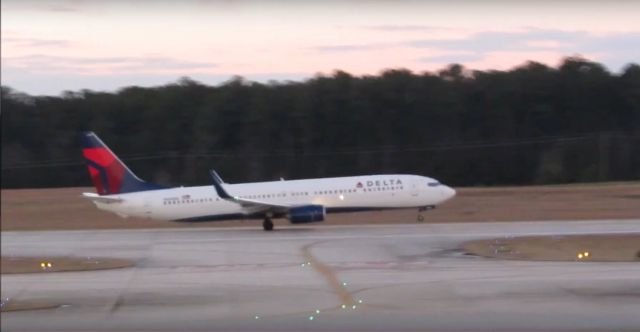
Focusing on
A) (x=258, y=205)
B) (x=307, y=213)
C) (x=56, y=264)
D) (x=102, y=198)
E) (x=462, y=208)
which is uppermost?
(x=102, y=198)

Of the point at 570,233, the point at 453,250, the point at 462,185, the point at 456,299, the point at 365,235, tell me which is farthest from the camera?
the point at 462,185

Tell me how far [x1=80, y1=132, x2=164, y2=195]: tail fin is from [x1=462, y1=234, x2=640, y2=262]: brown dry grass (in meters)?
10.0

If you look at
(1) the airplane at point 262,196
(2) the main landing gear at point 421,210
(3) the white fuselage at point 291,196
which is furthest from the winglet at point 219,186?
(2) the main landing gear at point 421,210

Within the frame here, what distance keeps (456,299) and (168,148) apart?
594 inches

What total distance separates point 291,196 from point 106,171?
20.6 ft

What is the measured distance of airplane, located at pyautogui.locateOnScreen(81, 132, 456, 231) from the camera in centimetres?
3075

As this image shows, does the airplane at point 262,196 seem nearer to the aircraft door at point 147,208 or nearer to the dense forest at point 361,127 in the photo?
the aircraft door at point 147,208

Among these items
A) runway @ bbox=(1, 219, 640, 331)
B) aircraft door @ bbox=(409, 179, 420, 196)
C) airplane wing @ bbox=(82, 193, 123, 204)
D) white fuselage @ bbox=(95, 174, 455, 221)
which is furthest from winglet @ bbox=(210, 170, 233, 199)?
aircraft door @ bbox=(409, 179, 420, 196)

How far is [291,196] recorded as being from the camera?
110ft

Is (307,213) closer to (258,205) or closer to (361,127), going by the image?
(258,205)

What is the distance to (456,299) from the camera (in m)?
15.9

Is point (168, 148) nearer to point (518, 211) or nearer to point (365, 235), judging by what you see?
point (365, 235)

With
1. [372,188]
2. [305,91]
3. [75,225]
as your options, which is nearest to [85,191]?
[75,225]

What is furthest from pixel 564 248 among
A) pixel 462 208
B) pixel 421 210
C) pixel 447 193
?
pixel 421 210
